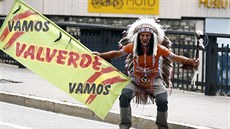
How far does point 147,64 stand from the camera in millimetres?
6938

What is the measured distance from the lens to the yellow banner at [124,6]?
21.0m

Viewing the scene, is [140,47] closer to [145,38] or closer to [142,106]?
[145,38]

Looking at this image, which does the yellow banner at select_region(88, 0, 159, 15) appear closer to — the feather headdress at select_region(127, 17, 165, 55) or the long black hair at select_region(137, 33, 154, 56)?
the feather headdress at select_region(127, 17, 165, 55)

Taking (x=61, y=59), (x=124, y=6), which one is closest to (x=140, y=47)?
(x=61, y=59)

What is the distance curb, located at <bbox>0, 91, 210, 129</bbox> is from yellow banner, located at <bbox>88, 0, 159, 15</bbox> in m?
11.0

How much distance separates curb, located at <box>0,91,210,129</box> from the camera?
8496mm

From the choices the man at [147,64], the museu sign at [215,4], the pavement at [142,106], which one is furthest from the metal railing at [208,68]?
the museu sign at [215,4]

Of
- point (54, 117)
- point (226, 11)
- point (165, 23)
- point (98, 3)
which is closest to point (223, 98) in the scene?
point (54, 117)

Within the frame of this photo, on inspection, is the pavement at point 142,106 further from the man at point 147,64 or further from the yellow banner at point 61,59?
the man at point 147,64

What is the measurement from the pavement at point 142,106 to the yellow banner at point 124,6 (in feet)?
28.4

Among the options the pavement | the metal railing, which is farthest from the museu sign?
the pavement

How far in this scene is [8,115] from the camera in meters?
9.37

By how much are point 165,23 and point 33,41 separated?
13.6 m

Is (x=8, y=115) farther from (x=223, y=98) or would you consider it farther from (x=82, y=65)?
(x=223, y=98)
